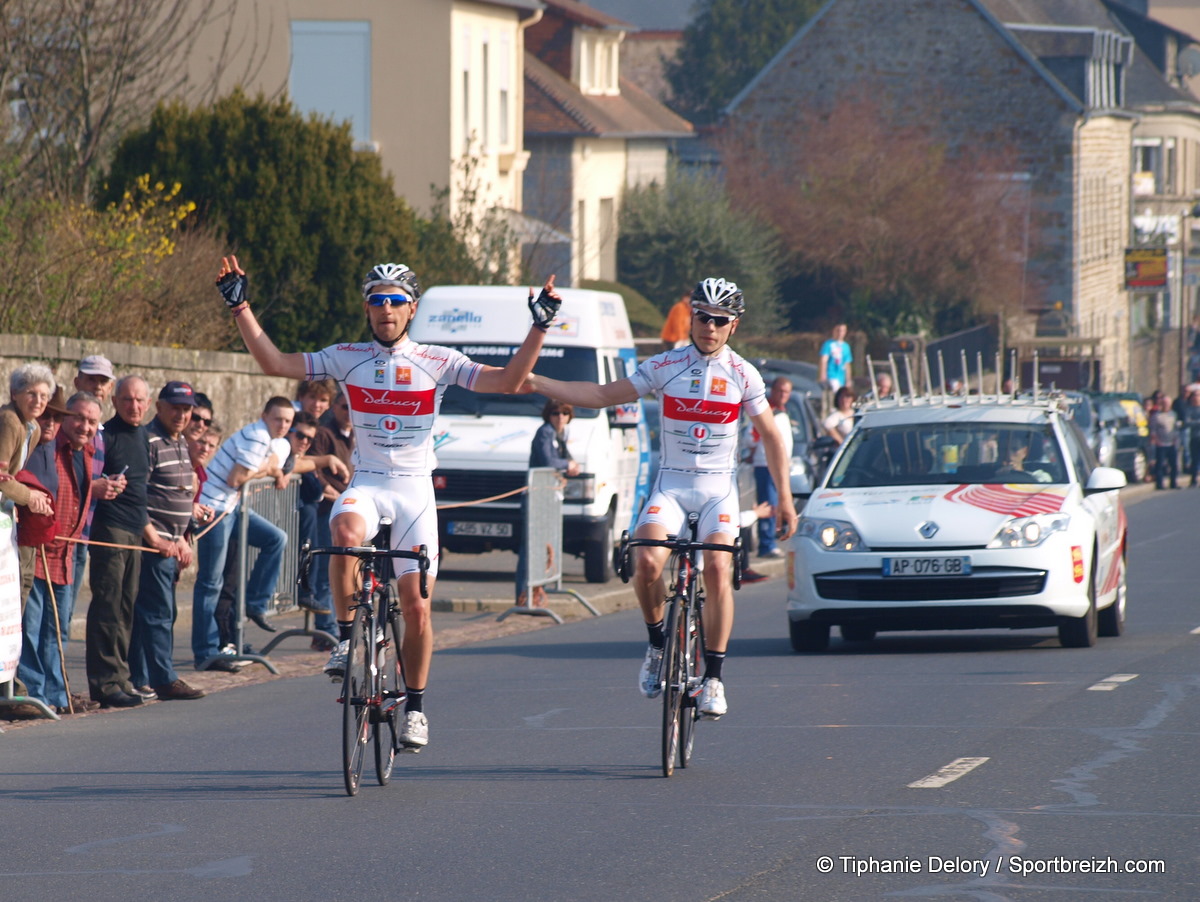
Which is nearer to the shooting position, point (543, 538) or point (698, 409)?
point (698, 409)

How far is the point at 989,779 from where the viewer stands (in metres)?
8.55

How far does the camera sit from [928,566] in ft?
43.1

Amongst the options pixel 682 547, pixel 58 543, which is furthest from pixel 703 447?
pixel 58 543

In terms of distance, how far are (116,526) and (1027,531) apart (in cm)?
573

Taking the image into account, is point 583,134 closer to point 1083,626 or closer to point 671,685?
point 1083,626

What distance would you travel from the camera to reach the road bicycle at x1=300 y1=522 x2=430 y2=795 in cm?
828

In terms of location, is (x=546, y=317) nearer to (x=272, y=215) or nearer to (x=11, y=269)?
(x=11, y=269)

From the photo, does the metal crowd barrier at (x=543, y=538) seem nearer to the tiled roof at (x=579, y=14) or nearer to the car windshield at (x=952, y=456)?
the car windshield at (x=952, y=456)

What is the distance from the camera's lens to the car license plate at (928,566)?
13125 millimetres

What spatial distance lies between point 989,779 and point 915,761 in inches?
23.0

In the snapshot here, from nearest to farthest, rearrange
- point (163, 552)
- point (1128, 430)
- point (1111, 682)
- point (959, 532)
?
point (1111, 682) → point (163, 552) → point (959, 532) → point (1128, 430)

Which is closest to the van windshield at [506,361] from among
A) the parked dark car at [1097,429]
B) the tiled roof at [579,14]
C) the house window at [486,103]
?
the parked dark car at [1097,429]

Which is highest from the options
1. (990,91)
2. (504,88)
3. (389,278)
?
(990,91)

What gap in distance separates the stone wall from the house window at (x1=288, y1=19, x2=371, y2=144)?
2062 centimetres
